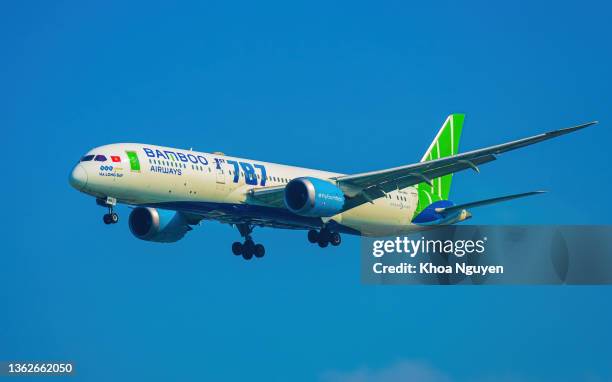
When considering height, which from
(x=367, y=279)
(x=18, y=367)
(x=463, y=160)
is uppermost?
(x=463, y=160)

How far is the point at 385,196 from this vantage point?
229ft

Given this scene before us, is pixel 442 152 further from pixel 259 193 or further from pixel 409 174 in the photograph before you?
pixel 259 193

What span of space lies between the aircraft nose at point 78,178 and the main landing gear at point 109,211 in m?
1.40

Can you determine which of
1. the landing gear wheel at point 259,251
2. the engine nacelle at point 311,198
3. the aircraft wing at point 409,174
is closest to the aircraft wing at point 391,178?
the aircraft wing at point 409,174

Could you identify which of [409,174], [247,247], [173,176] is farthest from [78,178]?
[409,174]

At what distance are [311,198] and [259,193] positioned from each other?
2.79 metres

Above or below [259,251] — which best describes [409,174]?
above

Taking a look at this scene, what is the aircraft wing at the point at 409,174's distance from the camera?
61562 millimetres

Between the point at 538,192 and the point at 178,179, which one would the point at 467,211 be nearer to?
the point at 538,192

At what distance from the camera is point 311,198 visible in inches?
2517

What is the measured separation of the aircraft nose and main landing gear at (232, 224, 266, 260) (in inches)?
483

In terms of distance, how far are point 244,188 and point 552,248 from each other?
611 inches

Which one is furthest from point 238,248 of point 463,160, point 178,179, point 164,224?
point 463,160

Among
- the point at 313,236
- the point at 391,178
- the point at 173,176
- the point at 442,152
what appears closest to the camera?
the point at 173,176
